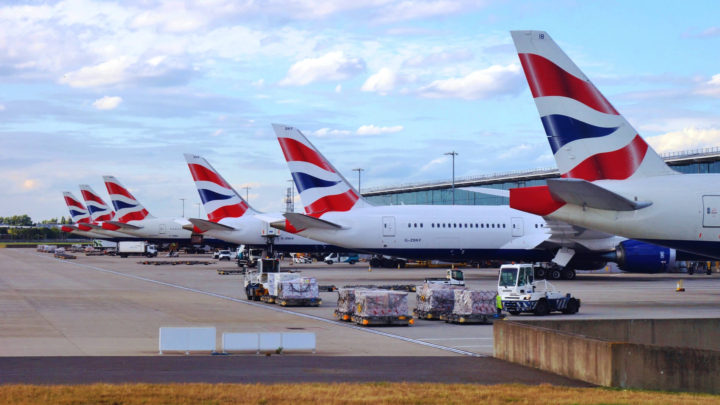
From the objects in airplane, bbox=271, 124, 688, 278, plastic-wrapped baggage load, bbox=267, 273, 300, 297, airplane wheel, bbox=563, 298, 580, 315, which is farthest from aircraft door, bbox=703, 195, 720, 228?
airplane, bbox=271, 124, 688, 278

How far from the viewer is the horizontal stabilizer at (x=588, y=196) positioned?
27.6 metres

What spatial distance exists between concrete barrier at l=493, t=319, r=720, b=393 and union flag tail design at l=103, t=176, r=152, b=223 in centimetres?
10277

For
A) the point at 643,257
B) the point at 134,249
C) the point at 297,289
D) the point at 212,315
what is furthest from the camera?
the point at 134,249

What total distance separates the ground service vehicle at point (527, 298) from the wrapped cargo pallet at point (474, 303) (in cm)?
264

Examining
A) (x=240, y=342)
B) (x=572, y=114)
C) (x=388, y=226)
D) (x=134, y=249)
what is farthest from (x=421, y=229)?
(x=134, y=249)

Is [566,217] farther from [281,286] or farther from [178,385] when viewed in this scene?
[178,385]

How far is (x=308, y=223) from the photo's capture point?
55438 mm

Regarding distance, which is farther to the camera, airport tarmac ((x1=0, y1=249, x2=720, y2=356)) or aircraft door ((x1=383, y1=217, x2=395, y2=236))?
aircraft door ((x1=383, y1=217, x2=395, y2=236))

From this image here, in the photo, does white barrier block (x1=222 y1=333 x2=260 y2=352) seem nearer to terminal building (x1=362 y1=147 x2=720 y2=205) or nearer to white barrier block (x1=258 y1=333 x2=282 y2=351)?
white barrier block (x1=258 y1=333 x2=282 y2=351)

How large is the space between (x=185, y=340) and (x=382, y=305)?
32.0 feet

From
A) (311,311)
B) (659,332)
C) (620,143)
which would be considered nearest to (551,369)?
(659,332)

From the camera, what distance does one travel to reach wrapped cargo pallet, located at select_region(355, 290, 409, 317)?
97.5ft

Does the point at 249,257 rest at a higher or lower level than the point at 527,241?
lower

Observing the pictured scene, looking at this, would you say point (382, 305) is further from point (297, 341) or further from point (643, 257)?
point (643, 257)
